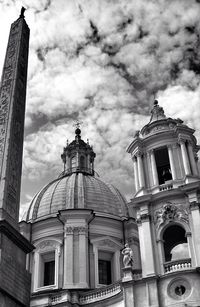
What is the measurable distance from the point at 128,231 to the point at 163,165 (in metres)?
8.10

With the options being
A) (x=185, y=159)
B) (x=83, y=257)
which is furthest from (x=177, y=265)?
(x=83, y=257)

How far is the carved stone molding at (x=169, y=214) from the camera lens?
83.8ft

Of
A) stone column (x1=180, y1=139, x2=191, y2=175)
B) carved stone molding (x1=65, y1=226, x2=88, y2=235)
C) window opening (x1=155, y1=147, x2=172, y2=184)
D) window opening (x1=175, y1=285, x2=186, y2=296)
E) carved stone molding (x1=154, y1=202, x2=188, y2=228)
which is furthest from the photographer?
carved stone molding (x1=65, y1=226, x2=88, y2=235)

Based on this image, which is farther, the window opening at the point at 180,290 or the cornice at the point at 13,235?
the window opening at the point at 180,290

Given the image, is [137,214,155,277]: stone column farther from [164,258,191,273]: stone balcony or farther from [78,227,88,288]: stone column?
[78,227,88,288]: stone column

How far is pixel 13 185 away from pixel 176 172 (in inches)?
501

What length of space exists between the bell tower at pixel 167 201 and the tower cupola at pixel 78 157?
14.5 meters

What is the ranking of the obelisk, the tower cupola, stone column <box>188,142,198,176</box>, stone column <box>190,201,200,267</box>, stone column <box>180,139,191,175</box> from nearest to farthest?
the obelisk
stone column <box>190,201,200,267</box>
stone column <box>180,139,191,175</box>
stone column <box>188,142,198,176</box>
the tower cupola

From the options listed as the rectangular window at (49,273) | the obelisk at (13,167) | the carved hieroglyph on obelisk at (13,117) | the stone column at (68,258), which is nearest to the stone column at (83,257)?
the stone column at (68,258)

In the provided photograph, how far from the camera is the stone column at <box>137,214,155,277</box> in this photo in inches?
949

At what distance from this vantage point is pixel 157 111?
31312 millimetres

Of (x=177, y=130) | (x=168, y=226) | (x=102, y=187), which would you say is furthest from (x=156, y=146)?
(x=102, y=187)

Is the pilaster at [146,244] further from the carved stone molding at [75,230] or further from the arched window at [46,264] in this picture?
the arched window at [46,264]

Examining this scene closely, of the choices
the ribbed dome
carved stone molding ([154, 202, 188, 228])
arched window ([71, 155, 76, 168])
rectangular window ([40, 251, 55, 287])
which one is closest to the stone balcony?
carved stone molding ([154, 202, 188, 228])
